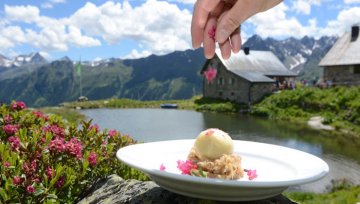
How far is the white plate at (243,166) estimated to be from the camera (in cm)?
238

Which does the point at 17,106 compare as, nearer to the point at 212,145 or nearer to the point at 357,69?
the point at 212,145

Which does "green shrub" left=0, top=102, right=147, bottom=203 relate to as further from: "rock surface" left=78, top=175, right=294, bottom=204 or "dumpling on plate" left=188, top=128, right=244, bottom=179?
"dumpling on plate" left=188, top=128, right=244, bottom=179

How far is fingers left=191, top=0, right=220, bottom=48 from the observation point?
8.89ft

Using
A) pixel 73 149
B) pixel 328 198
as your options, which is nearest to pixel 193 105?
pixel 328 198

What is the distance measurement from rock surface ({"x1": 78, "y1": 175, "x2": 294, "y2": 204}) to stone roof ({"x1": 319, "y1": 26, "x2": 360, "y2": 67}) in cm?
4334

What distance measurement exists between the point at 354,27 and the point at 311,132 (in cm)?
2381

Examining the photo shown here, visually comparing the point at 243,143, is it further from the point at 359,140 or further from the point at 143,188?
the point at 359,140

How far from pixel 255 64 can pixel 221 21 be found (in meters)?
59.5

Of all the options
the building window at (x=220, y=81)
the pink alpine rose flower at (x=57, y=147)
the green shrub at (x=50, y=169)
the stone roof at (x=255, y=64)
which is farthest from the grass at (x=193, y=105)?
the pink alpine rose flower at (x=57, y=147)

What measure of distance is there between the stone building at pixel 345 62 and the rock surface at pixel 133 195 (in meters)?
43.3

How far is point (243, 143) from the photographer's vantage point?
372cm

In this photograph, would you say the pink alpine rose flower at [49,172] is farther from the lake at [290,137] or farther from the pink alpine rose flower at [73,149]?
the lake at [290,137]

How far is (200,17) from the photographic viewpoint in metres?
2.73

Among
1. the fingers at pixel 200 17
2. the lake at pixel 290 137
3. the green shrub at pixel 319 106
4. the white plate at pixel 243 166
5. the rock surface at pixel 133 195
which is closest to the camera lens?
the white plate at pixel 243 166
